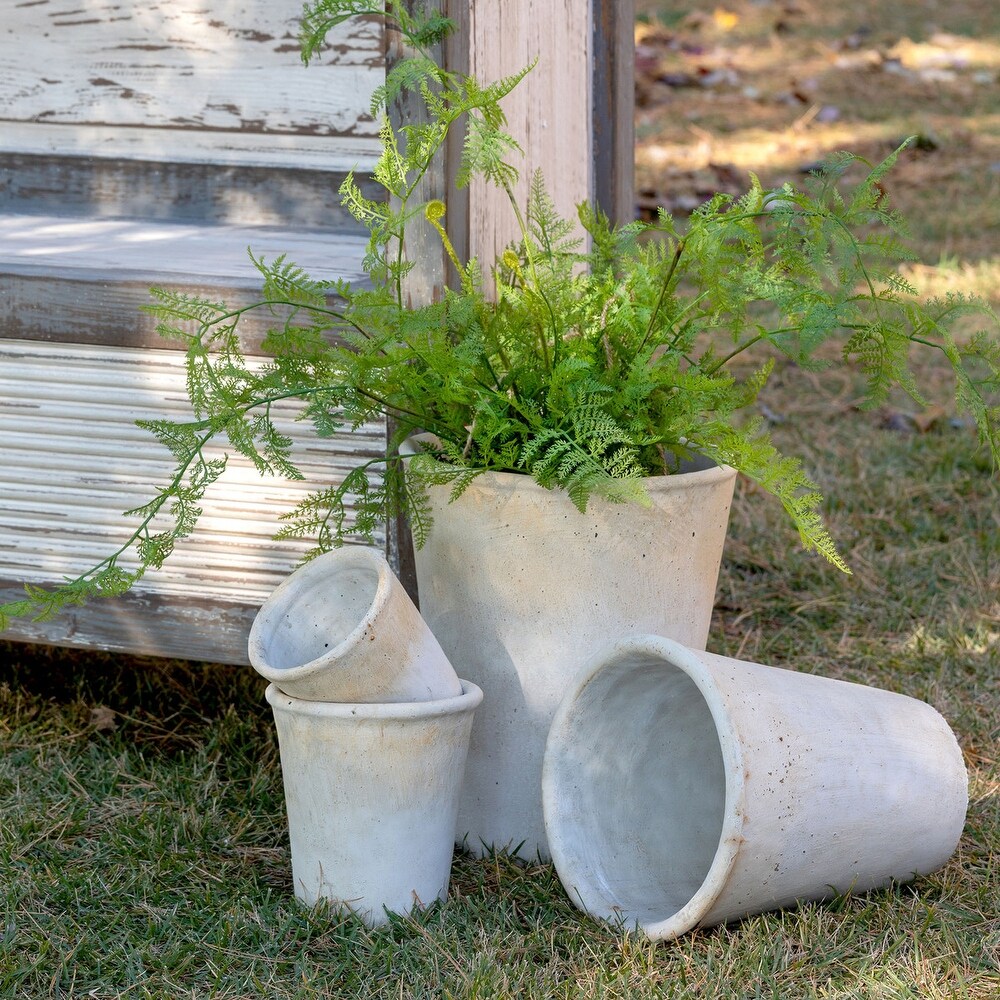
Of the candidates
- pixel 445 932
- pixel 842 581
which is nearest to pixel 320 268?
pixel 445 932

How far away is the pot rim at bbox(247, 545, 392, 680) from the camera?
1.52 metres

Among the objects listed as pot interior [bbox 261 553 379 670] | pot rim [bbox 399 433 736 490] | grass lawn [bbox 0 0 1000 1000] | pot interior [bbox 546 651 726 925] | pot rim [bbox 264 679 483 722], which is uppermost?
pot rim [bbox 399 433 736 490]

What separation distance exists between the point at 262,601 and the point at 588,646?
21.0 inches

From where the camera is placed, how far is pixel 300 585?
168 cm

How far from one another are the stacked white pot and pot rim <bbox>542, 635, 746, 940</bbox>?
11cm

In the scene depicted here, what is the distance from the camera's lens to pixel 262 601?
76.7 inches

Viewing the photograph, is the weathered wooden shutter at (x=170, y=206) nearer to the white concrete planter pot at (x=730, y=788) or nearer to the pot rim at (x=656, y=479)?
the pot rim at (x=656, y=479)

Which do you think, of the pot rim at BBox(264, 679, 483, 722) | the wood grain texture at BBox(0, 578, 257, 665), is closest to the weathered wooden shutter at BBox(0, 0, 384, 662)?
the wood grain texture at BBox(0, 578, 257, 665)

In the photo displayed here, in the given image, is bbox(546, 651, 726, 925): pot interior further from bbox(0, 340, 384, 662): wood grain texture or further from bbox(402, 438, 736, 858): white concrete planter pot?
bbox(0, 340, 384, 662): wood grain texture

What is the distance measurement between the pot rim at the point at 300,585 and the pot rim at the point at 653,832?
0.27m

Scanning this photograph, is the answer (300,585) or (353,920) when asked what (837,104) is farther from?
(353,920)

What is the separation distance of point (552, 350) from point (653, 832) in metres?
0.63

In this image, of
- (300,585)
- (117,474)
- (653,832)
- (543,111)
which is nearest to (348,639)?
(300,585)

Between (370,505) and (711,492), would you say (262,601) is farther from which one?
(711,492)
